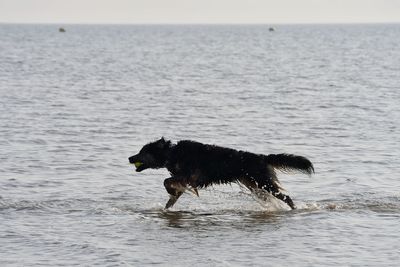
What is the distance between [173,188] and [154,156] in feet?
2.16

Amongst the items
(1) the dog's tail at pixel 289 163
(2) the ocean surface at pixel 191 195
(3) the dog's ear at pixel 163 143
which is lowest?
(2) the ocean surface at pixel 191 195

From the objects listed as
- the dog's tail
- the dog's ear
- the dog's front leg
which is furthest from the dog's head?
the dog's tail

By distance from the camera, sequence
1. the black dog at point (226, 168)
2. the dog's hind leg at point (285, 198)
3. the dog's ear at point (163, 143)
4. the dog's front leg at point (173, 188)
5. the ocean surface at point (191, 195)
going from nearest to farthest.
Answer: the ocean surface at point (191, 195) → the black dog at point (226, 168) → the dog's hind leg at point (285, 198) → the dog's front leg at point (173, 188) → the dog's ear at point (163, 143)

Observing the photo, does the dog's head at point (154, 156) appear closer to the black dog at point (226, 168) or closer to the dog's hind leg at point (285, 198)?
the black dog at point (226, 168)

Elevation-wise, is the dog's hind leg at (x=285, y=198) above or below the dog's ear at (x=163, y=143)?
below

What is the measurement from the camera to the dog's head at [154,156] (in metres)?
13.6

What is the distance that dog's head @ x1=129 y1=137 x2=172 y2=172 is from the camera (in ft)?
44.5

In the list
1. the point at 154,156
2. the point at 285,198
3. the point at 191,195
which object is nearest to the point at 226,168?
the point at 285,198

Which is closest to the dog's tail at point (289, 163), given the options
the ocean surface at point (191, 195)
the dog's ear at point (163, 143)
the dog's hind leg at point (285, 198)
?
the dog's hind leg at point (285, 198)

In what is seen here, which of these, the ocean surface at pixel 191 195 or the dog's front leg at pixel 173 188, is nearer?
the ocean surface at pixel 191 195

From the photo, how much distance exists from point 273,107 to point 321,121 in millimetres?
4402

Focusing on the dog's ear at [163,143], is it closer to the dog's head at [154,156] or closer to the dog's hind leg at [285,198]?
the dog's head at [154,156]

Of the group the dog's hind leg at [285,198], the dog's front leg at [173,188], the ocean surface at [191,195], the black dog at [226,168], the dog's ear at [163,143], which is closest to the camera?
the ocean surface at [191,195]

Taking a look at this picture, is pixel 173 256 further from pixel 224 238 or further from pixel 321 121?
pixel 321 121
